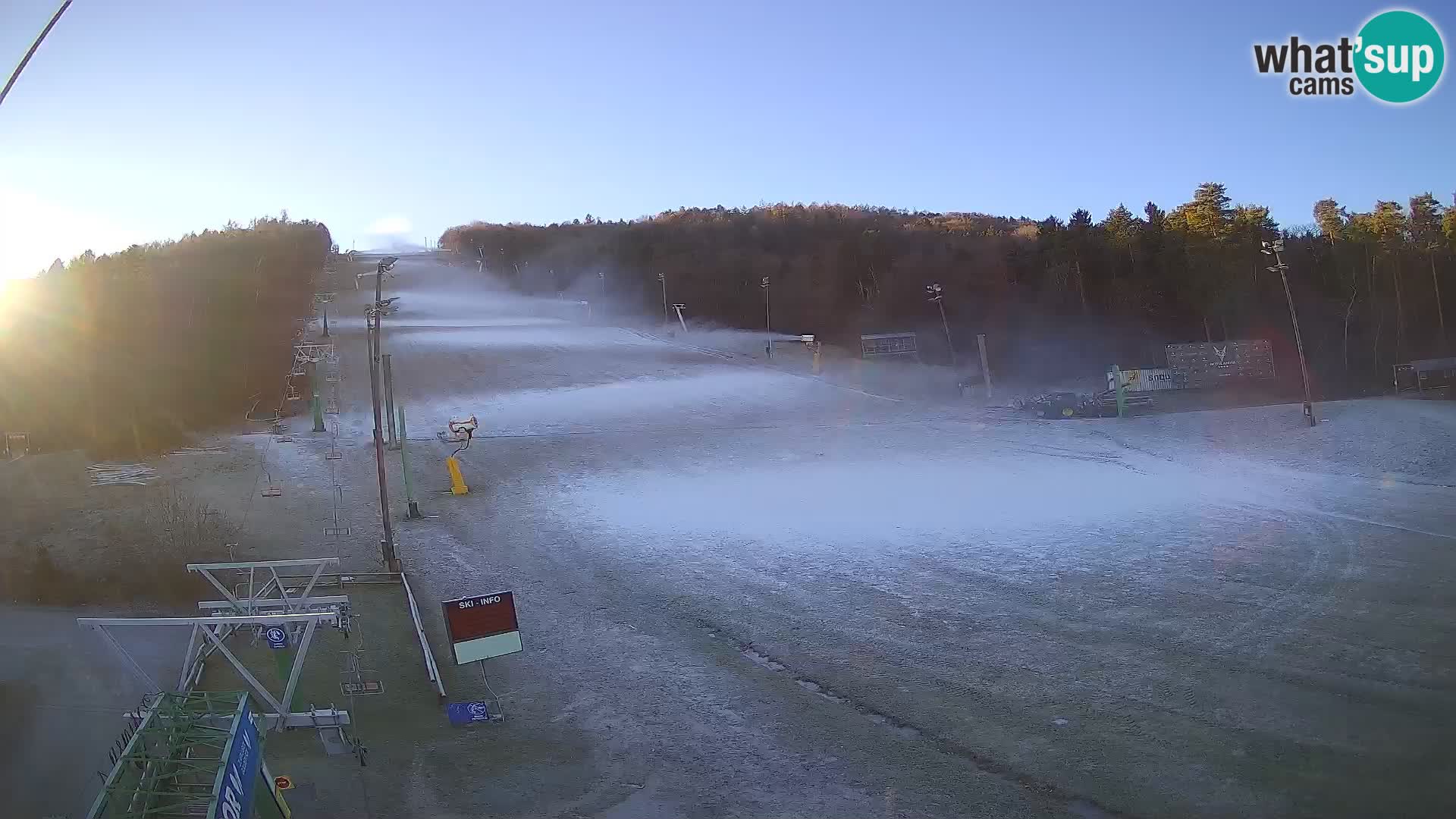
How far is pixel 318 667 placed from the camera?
1141cm

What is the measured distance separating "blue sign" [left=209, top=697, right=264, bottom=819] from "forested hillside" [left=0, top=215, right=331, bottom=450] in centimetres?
1610

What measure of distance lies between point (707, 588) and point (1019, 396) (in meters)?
25.6

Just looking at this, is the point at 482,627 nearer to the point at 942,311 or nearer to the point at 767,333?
the point at 942,311

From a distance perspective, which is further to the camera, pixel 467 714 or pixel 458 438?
pixel 458 438

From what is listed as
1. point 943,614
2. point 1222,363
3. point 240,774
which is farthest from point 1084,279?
point 240,774

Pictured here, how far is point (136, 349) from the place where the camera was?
26891 mm

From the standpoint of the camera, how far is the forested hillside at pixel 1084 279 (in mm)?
41875

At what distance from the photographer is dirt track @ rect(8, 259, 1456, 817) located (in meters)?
8.32

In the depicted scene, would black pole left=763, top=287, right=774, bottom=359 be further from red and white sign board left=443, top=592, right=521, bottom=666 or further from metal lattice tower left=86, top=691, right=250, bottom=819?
metal lattice tower left=86, top=691, right=250, bottom=819

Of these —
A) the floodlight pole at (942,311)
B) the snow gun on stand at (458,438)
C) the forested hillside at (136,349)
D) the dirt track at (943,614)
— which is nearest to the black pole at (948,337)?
the floodlight pole at (942,311)

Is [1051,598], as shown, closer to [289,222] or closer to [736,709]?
[736,709]

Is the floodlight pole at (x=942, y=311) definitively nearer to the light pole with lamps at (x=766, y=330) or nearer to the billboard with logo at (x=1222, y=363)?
the light pole with lamps at (x=766, y=330)

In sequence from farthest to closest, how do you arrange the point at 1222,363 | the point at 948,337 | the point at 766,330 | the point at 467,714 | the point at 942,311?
the point at 766,330 → the point at 948,337 → the point at 942,311 → the point at 1222,363 → the point at 467,714

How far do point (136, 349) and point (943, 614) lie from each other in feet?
79.4
